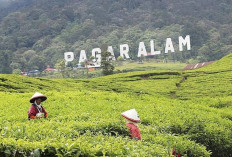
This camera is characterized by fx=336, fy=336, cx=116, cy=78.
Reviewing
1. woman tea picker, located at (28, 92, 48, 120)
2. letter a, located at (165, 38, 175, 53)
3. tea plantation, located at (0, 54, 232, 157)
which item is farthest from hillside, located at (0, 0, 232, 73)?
woman tea picker, located at (28, 92, 48, 120)

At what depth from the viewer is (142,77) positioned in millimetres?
38219

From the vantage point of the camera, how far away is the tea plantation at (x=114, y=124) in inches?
228

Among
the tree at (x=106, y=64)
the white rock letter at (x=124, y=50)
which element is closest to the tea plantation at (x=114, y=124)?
the tree at (x=106, y=64)

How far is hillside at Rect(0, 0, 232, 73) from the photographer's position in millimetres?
111400

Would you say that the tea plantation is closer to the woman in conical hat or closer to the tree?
the woman in conical hat

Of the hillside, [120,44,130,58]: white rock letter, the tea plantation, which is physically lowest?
the tea plantation

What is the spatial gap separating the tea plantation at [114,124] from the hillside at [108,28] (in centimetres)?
7370

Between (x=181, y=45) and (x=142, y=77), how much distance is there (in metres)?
72.9

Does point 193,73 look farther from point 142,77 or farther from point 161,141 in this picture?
point 161,141

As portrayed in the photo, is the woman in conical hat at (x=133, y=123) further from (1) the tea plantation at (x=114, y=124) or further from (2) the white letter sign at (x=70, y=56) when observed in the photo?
(2) the white letter sign at (x=70, y=56)

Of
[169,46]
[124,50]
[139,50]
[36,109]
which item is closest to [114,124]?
[36,109]

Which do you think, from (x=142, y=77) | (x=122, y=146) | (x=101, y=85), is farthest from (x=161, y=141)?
(x=142, y=77)

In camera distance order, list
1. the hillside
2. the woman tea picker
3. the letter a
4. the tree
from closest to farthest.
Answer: the woman tea picker → the tree → the letter a → the hillside

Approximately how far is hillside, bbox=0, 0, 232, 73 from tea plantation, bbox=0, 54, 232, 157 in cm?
7370
